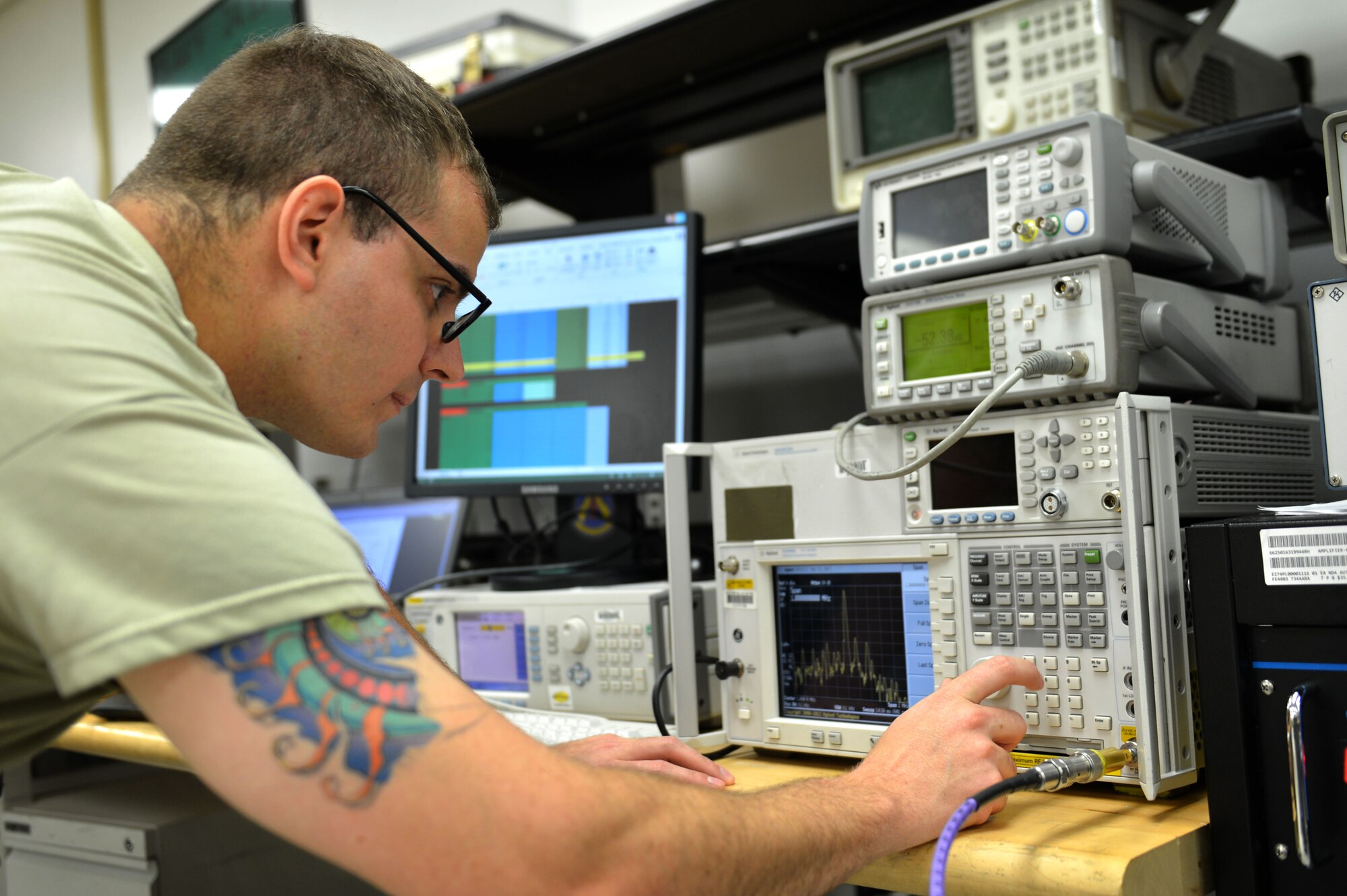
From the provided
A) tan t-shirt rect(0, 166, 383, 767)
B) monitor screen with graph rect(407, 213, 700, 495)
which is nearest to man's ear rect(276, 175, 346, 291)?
tan t-shirt rect(0, 166, 383, 767)

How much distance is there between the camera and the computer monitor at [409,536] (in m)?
1.99

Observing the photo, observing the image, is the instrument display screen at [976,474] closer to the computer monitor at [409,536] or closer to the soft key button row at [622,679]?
the soft key button row at [622,679]

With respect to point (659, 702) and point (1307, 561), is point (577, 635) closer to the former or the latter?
point (659, 702)

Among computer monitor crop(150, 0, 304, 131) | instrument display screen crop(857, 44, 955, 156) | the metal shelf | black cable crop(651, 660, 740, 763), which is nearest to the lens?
black cable crop(651, 660, 740, 763)

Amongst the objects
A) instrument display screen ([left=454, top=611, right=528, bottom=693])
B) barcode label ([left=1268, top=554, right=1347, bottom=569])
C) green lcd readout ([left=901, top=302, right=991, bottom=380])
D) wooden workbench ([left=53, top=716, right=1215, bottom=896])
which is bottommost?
wooden workbench ([left=53, top=716, right=1215, bottom=896])

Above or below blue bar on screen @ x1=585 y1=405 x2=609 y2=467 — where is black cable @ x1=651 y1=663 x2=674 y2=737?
below

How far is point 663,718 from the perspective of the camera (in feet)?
4.42

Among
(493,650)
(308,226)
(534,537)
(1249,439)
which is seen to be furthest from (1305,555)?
(534,537)

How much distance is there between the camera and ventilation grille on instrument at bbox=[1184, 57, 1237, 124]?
1428mm

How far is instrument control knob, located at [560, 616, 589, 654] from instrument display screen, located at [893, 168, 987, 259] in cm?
65

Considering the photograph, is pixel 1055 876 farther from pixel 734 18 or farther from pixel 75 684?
pixel 734 18

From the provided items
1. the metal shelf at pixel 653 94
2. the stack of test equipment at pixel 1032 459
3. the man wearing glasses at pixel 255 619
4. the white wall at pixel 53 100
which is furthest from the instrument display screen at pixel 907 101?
the white wall at pixel 53 100

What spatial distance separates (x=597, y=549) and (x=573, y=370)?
0.34 m

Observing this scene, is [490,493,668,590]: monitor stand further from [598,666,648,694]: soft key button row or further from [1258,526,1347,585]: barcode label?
[1258,526,1347,585]: barcode label
